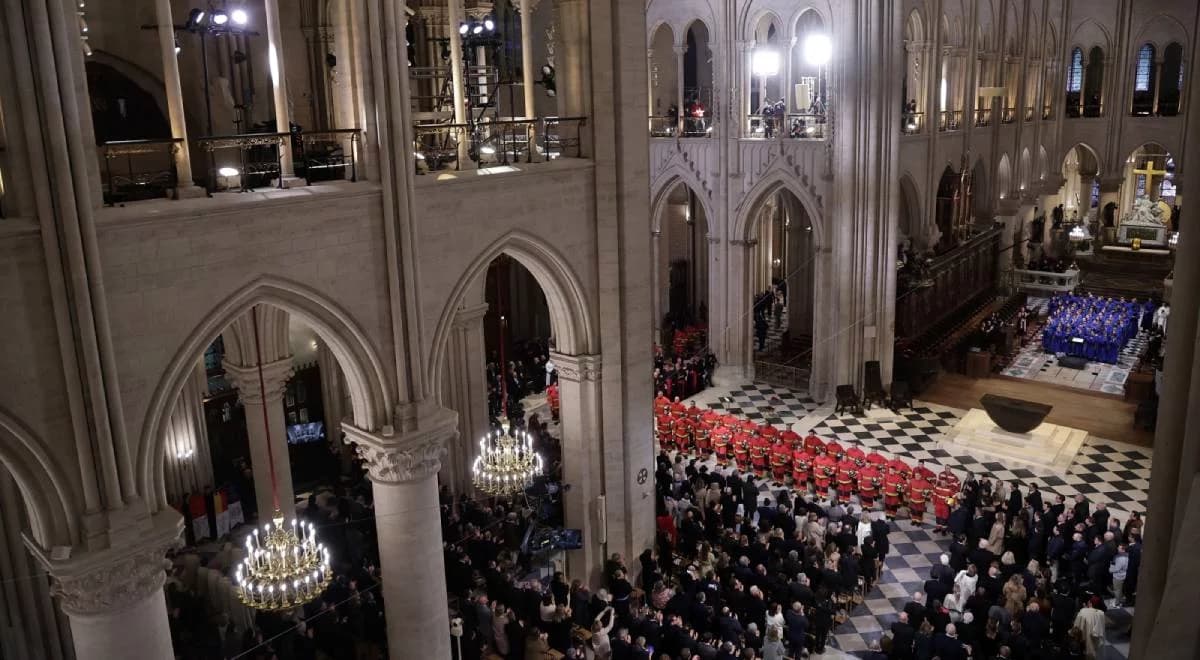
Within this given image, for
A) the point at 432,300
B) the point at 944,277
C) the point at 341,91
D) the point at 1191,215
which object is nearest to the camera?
the point at 1191,215

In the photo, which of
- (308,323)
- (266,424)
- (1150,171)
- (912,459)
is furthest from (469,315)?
(1150,171)

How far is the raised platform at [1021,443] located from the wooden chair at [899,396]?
66.7 inches

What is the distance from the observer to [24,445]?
837cm

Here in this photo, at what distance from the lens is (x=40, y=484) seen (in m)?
8.59

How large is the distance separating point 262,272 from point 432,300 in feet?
7.65

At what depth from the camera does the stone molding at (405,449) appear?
11133 millimetres

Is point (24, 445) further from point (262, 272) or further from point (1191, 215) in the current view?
point (1191, 215)

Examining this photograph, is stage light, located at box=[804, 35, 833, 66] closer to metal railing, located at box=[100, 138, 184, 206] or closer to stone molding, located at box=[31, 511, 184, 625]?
metal railing, located at box=[100, 138, 184, 206]

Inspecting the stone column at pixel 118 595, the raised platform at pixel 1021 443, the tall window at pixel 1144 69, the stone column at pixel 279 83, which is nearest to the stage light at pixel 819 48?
the raised platform at pixel 1021 443

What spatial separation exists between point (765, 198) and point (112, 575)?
1893 centimetres

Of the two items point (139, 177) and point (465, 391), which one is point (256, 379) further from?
point (465, 391)

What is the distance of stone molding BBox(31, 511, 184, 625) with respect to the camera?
28.5ft

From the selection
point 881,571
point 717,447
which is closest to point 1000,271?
point 717,447

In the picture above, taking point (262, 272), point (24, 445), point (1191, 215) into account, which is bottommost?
point (24, 445)
